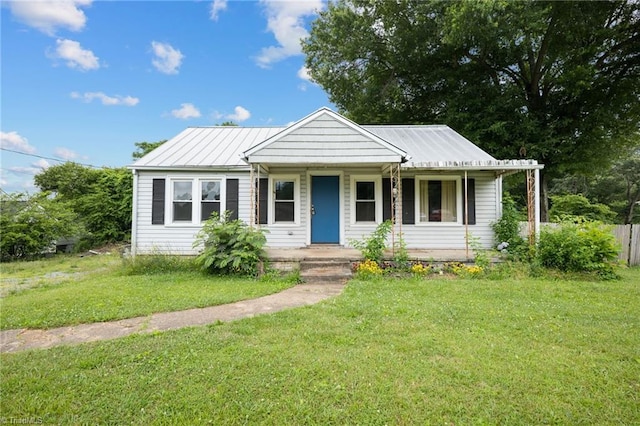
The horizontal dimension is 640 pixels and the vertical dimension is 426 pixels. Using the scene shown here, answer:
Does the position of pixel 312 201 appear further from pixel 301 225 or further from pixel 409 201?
pixel 409 201

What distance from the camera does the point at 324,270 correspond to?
7590 millimetres

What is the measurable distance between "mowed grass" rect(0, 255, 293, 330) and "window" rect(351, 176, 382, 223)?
376 cm

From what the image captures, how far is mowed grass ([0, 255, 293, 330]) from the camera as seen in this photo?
469 centimetres

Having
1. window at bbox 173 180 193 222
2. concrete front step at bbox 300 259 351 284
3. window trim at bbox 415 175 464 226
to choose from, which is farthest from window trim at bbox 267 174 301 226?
window trim at bbox 415 175 464 226

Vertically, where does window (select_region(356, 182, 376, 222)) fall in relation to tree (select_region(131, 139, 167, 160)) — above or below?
below

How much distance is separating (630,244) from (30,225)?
21.6m

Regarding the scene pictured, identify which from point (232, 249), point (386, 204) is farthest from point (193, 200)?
point (386, 204)

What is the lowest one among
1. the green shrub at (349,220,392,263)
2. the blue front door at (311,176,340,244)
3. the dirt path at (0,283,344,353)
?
the dirt path at (0,283,344,353)

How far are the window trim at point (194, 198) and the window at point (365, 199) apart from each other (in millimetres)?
4139

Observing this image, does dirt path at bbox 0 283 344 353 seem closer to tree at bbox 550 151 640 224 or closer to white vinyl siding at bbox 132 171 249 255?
white vinyl siding at bbox 132 171 249 255

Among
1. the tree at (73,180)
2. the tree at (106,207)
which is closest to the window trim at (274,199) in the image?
the tree at (106,207)

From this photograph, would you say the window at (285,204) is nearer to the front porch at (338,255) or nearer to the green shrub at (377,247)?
the front porch at (338,255)

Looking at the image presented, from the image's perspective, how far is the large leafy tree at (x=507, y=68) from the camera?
12570 millimetres

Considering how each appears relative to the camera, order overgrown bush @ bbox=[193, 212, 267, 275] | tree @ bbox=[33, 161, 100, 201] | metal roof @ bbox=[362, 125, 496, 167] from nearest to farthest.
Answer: overgrown bush @ bbox=[193, 212, 267, 275]
metal roof @ bbox=[362, 125, 496, 167]
tree @ bbox=[33, 161, 100, 201]
